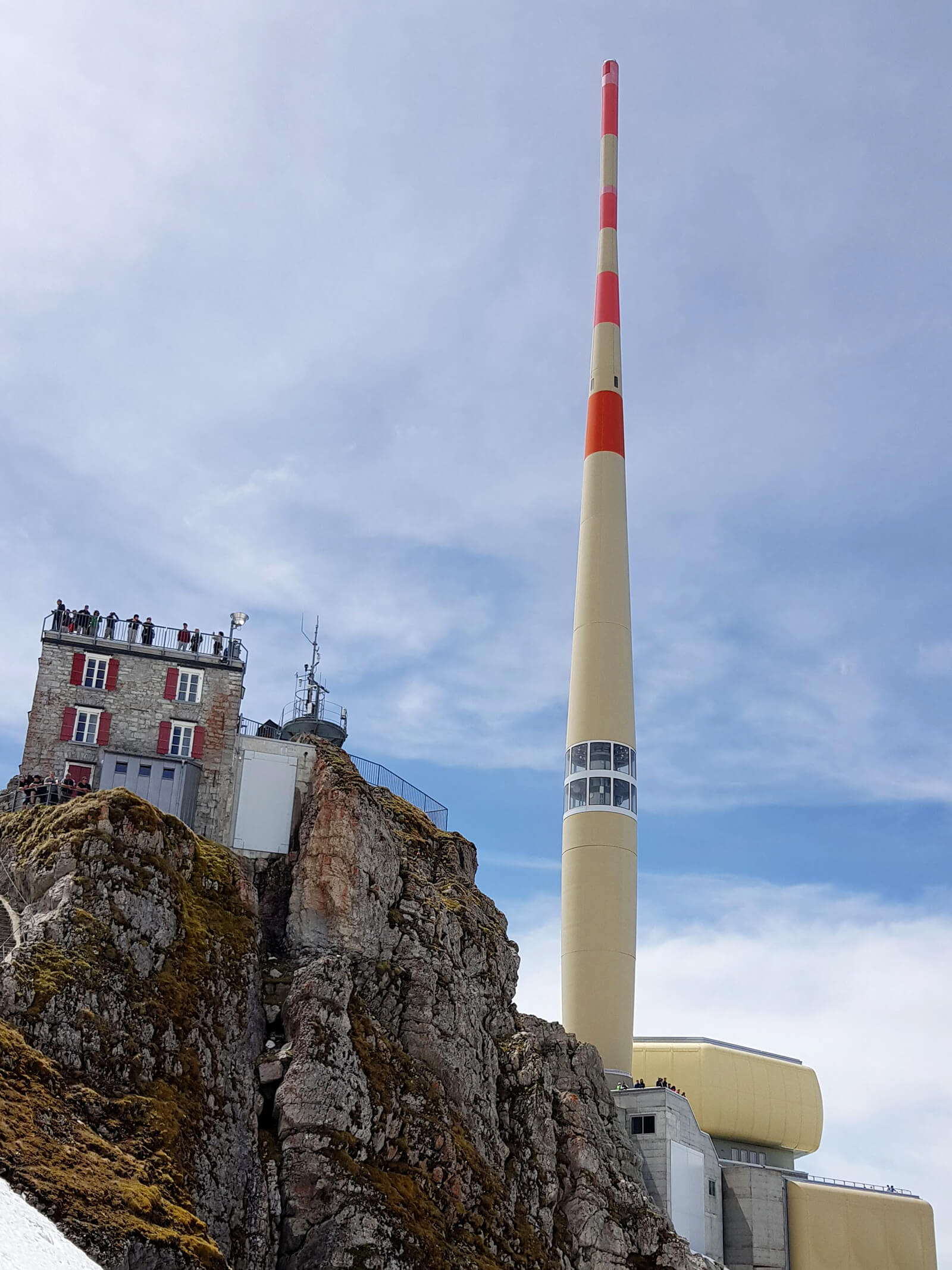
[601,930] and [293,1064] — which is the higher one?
[601,930]

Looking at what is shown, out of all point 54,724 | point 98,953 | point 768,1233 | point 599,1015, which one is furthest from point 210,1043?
point 768,1233

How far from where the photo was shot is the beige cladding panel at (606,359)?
3706 inches

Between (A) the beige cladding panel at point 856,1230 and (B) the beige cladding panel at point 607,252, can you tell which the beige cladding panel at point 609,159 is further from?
(A) the beige cladding panel at point 856,1230

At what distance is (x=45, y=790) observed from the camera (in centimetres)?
6091

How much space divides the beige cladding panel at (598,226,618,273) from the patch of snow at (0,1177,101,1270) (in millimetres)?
75642

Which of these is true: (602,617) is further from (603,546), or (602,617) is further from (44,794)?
(44,794)

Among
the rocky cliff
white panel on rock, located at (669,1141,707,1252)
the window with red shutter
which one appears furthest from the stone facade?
white panel on rock, located at (669,1141,707,1252)

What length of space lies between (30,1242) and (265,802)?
31573 mm

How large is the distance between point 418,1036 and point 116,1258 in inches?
879

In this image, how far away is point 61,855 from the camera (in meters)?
51.7

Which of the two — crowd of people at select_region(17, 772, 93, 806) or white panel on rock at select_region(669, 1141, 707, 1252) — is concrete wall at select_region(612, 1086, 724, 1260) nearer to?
white panel on rock at select_region(669, 1141, 707, 1252)

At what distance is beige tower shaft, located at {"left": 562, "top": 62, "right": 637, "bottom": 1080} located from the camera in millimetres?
82188

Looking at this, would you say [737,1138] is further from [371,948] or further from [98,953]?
[98,953]

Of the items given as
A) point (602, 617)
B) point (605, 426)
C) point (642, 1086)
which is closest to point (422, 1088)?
point (642, 1086)
